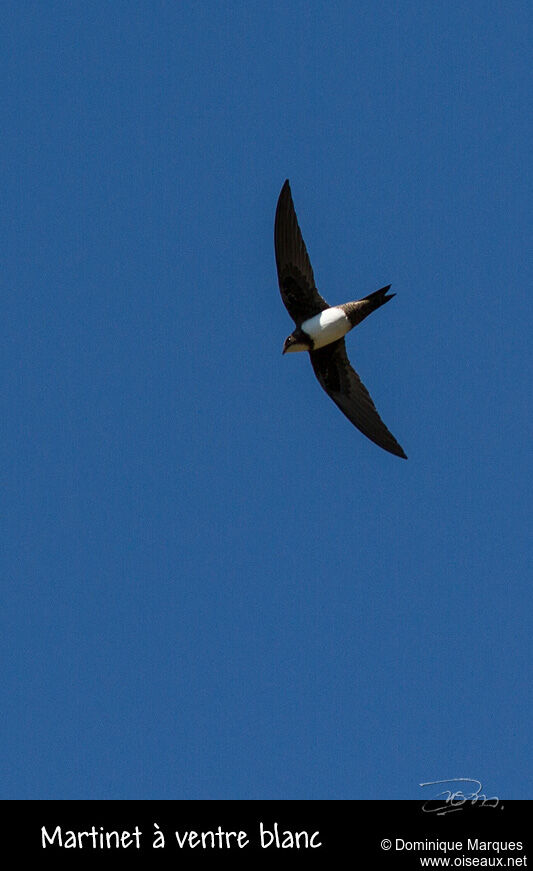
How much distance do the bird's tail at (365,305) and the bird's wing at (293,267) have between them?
14.8 inches

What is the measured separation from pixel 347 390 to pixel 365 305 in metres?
1.32

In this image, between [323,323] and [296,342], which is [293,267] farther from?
[296,342]

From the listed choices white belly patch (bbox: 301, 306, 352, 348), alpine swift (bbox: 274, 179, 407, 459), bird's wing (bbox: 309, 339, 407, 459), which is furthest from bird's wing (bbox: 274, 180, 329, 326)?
bird's wing (bbox: 309, 339, 407, 459)

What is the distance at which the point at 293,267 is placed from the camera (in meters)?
15.9

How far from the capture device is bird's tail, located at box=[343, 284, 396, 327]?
1555 centimetres

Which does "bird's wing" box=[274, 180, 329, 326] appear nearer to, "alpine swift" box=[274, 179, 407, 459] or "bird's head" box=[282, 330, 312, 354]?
"alpine swift" box=[274, 179, 407, 459]

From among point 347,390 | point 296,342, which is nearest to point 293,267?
point 296,342

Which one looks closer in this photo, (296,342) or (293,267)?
(293,267)

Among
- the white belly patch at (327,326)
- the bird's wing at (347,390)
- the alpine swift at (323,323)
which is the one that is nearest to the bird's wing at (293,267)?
the alpine swift at (323,323)

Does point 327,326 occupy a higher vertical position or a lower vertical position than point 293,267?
lower

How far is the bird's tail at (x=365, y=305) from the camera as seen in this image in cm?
1555
